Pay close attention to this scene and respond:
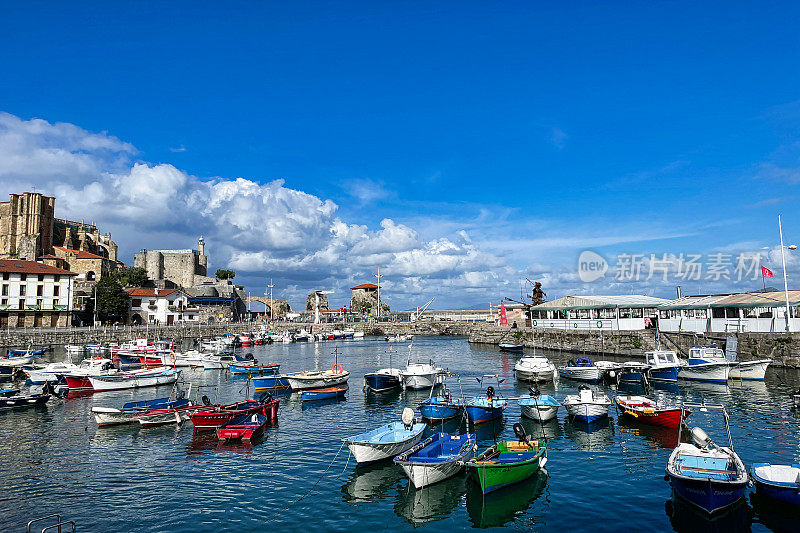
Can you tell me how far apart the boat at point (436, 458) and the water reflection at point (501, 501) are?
3.33 ft

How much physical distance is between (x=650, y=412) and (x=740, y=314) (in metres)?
37.3

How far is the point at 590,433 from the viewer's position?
25797mm

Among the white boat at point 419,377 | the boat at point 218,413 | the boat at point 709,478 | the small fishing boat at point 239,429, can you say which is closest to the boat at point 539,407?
the boat at point 709,478

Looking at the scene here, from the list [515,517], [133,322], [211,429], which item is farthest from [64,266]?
[515,517]

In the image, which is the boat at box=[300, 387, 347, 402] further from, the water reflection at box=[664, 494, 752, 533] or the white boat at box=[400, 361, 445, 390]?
the water reflection at box=[664, 494, 752, 533]

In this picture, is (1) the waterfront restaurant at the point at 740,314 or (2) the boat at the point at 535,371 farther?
(1) the waterfront restaurant at the point at 740,314

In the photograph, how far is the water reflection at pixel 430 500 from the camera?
1633 cm

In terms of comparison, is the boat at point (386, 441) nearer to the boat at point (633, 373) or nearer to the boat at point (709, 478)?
the boat at point (709, 478)

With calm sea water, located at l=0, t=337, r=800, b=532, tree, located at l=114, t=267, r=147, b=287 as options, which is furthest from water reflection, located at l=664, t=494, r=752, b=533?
tree, located at l=114, t=267, r=147, b=287

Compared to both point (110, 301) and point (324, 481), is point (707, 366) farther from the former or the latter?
point (110, 301)

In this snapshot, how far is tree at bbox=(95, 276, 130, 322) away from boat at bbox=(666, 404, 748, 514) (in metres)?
112

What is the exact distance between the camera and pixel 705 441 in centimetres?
1803

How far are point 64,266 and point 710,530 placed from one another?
468 ft

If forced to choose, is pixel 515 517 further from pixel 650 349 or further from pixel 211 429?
pixel 650 349
